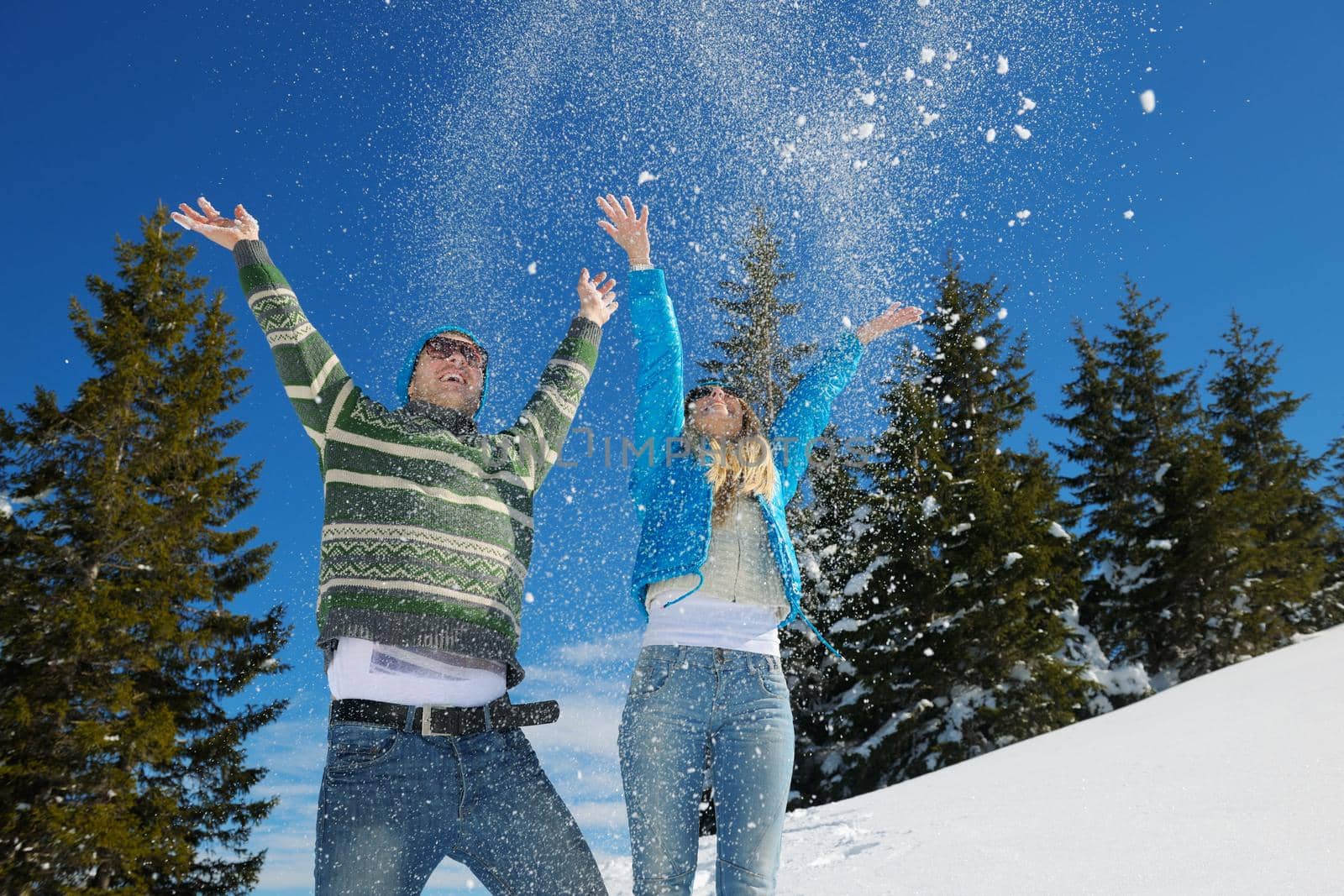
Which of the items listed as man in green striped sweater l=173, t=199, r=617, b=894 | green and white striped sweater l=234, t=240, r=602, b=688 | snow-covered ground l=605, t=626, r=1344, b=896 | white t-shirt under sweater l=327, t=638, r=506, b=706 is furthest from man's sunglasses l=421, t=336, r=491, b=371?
snow-covered ground l=605, t=626, r=1344, b=896

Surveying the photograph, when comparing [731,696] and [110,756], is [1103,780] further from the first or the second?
[110,756]

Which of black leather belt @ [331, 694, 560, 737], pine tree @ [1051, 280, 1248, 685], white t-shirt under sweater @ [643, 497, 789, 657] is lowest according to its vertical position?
black leather belt @ [331, 694, 560, 737]

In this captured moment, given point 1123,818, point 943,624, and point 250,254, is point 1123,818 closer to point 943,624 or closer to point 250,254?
point 250,254

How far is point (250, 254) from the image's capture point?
9.26 feet

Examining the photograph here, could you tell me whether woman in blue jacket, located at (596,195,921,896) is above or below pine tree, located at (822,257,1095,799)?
below

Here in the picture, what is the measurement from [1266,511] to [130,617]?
26766mm

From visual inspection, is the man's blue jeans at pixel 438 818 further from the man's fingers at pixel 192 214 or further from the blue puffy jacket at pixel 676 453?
the man's fingers at pixel 192 214

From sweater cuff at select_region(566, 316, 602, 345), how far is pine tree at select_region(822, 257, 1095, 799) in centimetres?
1399

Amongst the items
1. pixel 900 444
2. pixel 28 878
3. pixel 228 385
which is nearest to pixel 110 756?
pixel 28 878

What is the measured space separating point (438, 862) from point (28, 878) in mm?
13261

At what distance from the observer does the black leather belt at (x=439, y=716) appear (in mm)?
2146

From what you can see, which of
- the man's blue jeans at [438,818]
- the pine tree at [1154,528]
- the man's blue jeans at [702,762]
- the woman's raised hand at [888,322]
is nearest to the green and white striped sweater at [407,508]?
the man's blue jeans at [438,818]

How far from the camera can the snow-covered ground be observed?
3.68m

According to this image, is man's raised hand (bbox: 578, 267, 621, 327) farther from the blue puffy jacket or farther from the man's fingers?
the man's fingers
